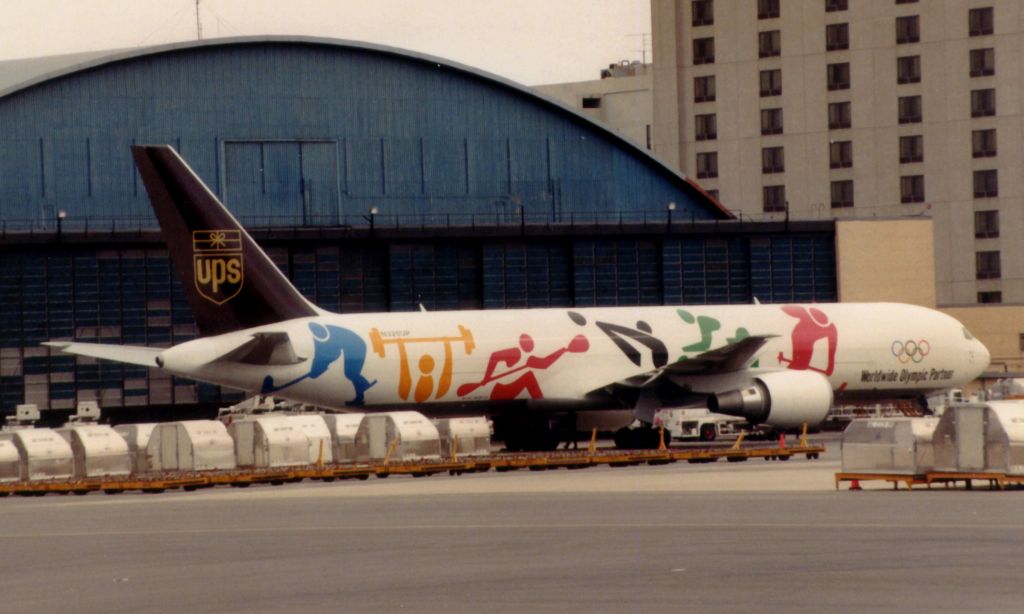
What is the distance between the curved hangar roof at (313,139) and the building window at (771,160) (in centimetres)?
3809

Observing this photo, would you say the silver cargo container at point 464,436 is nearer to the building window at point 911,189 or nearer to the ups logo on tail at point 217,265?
the ups logo on tail at point 217,265

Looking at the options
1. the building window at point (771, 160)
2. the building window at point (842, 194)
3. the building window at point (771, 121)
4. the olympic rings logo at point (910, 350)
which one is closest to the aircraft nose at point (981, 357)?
the olympic rings logo at point (910, 350)

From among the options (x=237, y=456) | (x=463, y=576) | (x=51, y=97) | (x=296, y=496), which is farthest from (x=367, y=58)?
(x=463, y=576)

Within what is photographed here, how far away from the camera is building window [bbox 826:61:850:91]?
429 ft

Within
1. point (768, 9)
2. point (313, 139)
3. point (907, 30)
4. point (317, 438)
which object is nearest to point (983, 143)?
point (907, 30)

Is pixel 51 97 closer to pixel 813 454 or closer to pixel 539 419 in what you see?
pixel 539 419

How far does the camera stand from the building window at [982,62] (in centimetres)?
12619

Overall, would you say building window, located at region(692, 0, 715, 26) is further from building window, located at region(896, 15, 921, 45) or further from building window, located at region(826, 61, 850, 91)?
building window, located at region(896, 15, 921, 45)

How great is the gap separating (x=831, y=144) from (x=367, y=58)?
49543 mm

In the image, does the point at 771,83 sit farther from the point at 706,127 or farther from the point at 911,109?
the point at 911,109

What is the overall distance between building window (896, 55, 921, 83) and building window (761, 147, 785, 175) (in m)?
10.2

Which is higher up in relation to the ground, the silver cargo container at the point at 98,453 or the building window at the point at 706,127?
the building window at the point at 706,127

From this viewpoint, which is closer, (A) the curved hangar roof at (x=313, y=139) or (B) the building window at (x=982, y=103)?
(A) the curved hangar roof at (x=313, y=139)

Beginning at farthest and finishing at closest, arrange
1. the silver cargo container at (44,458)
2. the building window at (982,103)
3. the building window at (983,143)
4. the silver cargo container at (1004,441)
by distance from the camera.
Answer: the building window at (983,143)
the building window at (982,103)
the silver cargo container at (44,458)
the silver cargo container at (1004,441)
